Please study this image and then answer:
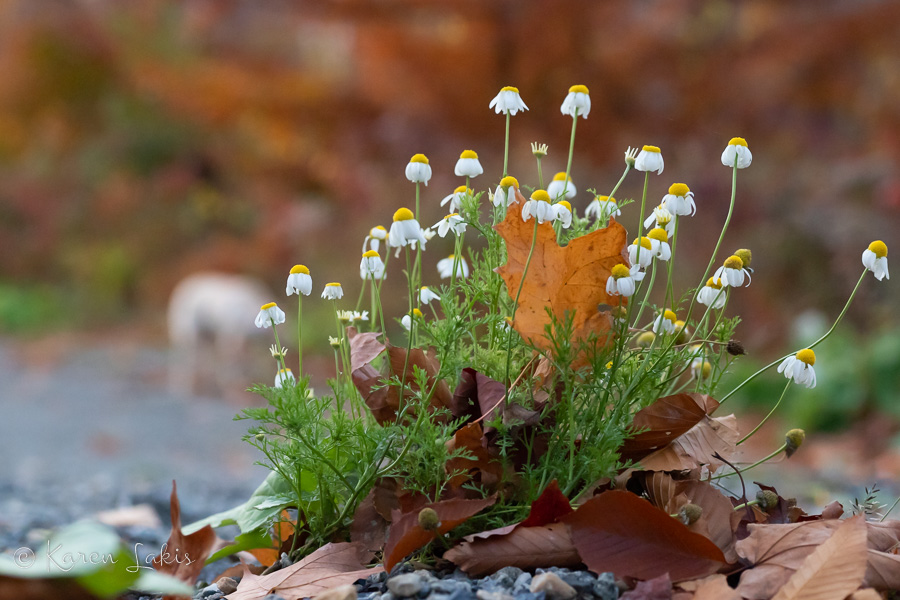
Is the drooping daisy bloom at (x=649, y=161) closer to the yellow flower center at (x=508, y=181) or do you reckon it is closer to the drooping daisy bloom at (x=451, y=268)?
the yellow flower center at (x=508, y=181)

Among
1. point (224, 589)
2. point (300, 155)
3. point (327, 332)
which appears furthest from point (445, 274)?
point (300, 155)

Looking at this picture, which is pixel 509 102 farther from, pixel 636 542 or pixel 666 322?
pixel 636 542

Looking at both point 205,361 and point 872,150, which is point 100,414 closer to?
point 205,361

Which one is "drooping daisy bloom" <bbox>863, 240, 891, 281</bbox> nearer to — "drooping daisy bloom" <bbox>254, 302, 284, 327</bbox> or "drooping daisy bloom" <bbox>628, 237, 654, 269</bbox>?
"drooping daisy bloom" <bbox>628, 237, 654, 269</bbox>

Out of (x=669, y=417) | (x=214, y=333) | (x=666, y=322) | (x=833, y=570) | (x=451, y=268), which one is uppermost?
(x=214, y=333)

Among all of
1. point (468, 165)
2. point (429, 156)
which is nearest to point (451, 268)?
point (468, 165)
